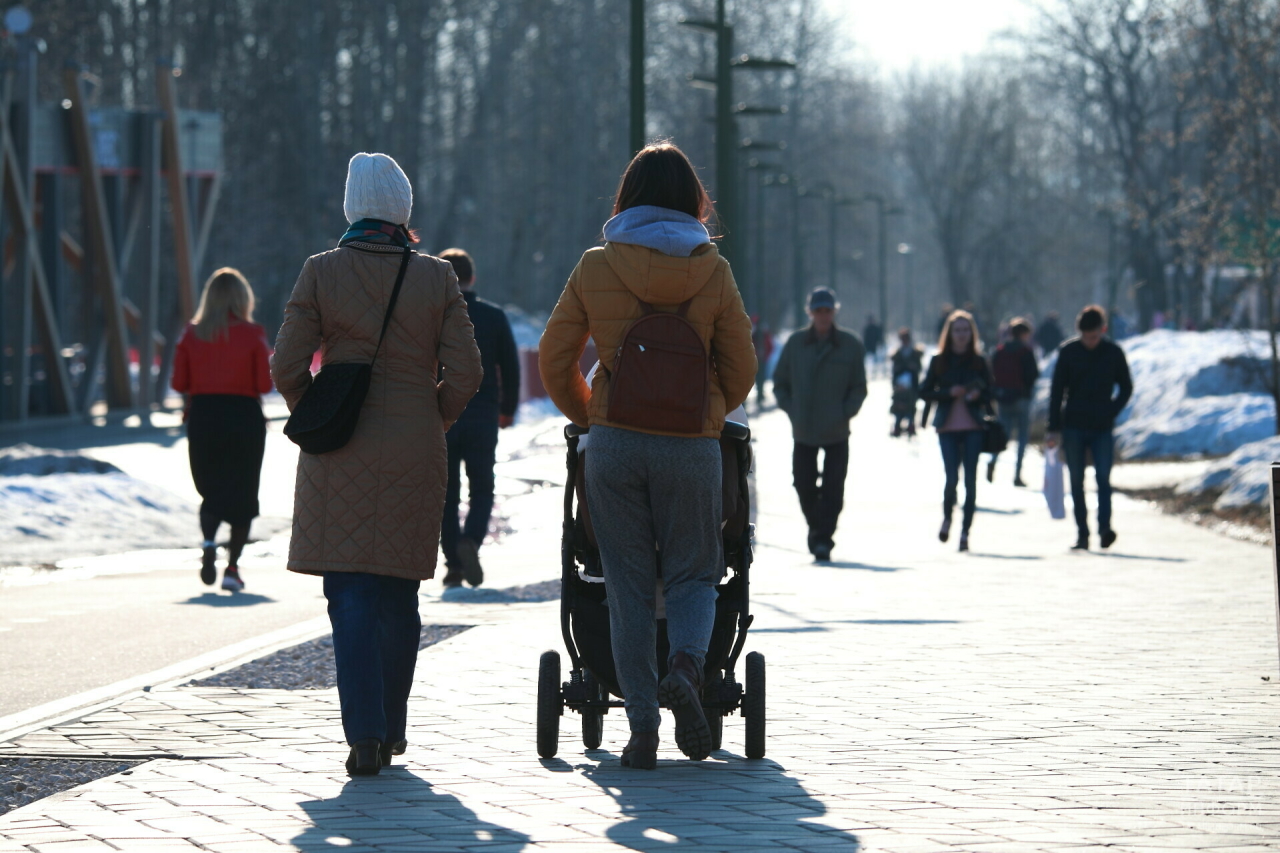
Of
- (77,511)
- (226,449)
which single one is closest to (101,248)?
(77,511)

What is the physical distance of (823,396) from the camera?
13.5m

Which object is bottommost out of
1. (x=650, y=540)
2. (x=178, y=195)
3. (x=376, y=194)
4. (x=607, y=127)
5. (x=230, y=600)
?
(x=230, y=600)

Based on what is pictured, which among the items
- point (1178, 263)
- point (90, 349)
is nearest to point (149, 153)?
point (90, 349)

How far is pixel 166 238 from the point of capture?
48625 millimetres

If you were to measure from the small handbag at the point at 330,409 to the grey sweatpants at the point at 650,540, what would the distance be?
692 mm

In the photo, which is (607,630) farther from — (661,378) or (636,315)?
(636,315)

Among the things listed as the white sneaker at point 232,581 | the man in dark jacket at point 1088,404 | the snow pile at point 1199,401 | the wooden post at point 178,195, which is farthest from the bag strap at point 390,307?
the wooden post at point 178,195

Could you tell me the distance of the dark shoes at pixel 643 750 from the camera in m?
6.02

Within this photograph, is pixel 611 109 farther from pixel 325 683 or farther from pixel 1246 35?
pixel 325 683

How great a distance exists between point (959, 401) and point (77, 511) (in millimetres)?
6501

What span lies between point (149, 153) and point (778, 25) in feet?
130

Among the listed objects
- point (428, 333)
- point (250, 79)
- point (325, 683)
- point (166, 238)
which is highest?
point (250, 79)

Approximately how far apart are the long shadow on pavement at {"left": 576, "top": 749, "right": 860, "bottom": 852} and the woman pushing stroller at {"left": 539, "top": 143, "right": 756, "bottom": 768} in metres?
0.12

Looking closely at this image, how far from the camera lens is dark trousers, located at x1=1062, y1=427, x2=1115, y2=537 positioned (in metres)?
14.5
